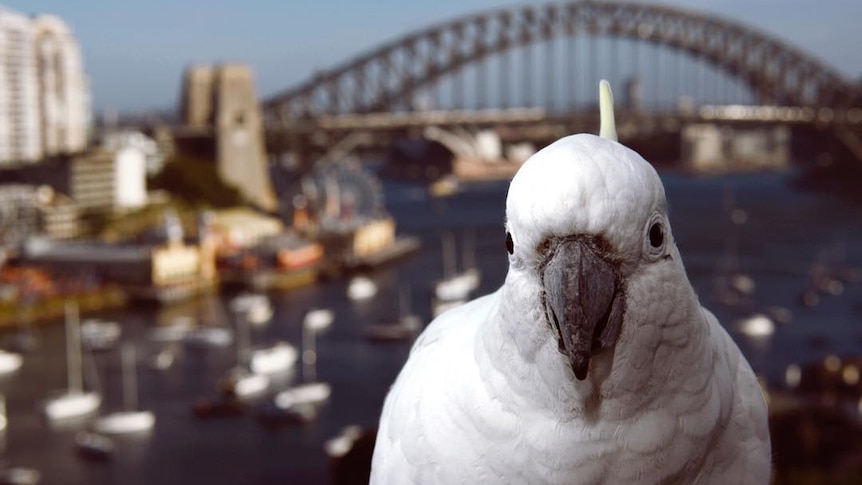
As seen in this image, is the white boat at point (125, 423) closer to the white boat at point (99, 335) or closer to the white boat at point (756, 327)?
the white boat at point (99, 335)

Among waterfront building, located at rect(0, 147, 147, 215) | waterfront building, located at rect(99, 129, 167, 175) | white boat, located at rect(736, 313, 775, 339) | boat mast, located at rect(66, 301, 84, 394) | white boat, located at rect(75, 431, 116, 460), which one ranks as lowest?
white boat, located at rect(736, 313, 775, 339)

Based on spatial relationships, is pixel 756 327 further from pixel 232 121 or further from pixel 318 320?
pixel 232 121

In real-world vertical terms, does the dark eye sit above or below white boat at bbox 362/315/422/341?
above

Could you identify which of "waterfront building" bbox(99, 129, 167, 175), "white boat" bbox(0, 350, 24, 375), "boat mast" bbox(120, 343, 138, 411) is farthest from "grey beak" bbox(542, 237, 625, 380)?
"waterfront building" bbox(99, 129, 167, 175)

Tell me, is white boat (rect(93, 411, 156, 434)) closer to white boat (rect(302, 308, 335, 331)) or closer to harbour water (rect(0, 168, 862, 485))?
harbour water (rect(0, 168, 862, 485))

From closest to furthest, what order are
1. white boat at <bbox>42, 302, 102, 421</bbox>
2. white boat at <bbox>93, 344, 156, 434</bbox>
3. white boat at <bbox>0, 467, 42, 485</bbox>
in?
white boat at <bbox>0, 467, 42, 485</bbox> → white boat at <bbox>93, 344, 156, 434</bbox> → white boat at <bbox>42, 302, 102, 421</bbox>

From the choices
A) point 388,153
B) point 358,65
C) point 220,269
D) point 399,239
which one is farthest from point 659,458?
point 388,153

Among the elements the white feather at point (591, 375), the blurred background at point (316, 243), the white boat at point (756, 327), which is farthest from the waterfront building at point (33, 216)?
the white feather at point (591, 375)
